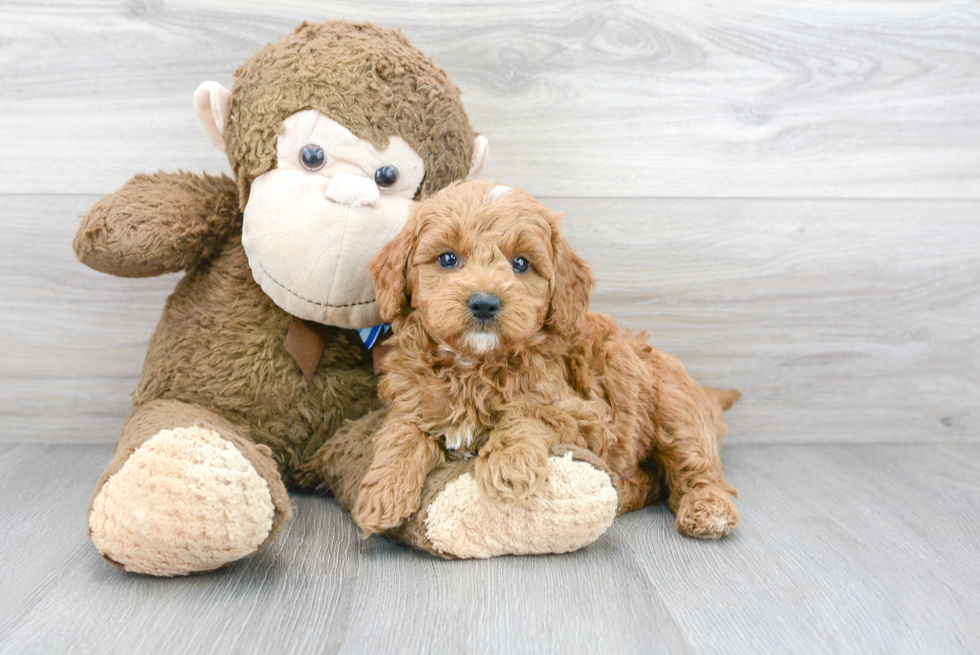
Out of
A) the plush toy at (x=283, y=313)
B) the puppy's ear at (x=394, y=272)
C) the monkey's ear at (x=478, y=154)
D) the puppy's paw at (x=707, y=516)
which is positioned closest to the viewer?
the plush toy at (x=283, y=313)

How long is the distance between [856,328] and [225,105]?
5.21 feet

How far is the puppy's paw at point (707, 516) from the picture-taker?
4.35ft

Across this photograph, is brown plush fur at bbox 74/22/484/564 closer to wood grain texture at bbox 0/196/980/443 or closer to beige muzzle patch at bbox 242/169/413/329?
beige muzzle patch at bbox 242/169/413/329

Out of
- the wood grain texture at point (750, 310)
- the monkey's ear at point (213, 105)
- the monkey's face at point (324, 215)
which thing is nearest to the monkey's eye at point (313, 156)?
the monkey's face at point (324, 215)

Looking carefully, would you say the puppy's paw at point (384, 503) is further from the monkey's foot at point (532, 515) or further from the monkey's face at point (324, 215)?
the monkey's face at point (324, 215)

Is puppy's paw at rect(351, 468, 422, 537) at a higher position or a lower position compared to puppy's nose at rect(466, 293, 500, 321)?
lower

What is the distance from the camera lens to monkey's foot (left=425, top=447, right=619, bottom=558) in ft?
3.84

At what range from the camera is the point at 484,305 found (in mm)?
1105

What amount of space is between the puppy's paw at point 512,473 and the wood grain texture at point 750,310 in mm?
789

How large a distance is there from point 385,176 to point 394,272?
0.78 ft

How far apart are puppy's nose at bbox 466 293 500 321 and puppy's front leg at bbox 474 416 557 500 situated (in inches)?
8.0

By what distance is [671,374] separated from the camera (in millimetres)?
1479

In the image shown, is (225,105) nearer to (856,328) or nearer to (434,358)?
(434,358)

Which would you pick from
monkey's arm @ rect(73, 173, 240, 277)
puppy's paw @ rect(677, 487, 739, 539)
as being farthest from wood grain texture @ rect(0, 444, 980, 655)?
monkey's arm @ rect(73, 173, 240, 277)
